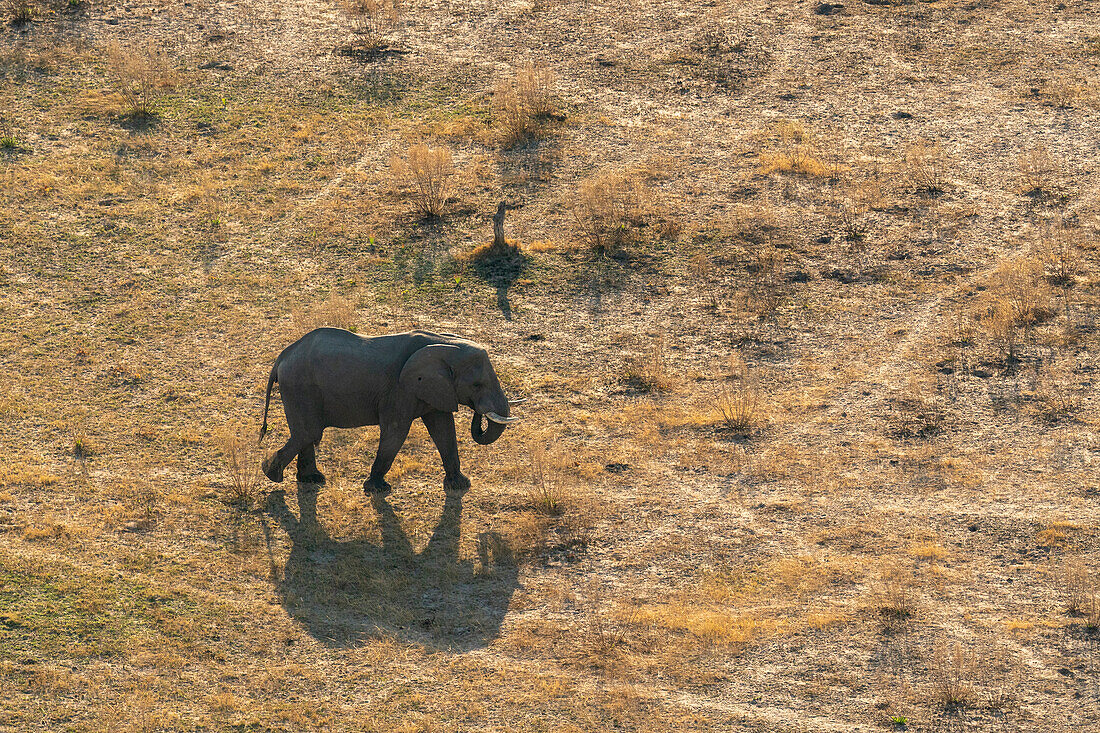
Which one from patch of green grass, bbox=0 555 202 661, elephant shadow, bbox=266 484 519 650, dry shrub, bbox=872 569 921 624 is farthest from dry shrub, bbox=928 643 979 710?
patch of green grass, bbox=0 555 202 661

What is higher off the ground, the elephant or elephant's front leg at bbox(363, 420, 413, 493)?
the elephant

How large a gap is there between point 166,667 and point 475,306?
950cm

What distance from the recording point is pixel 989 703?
15.0m

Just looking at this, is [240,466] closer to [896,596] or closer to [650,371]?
[650,371]

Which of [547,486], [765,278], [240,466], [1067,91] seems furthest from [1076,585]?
[1067,91]

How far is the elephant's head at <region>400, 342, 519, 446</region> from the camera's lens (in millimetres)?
18000

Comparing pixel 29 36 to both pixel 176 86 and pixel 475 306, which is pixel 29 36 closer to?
pixel 176 86

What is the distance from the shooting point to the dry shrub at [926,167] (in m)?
26.1

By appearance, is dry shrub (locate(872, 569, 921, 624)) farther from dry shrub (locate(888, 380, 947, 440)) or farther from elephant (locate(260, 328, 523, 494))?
elephant (locate(260, 328, 523, 494))

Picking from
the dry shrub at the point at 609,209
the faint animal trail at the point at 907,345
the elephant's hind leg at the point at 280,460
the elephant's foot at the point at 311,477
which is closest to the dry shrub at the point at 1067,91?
the faint animal trail at the point at 907,345

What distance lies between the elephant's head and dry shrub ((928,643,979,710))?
5.97 meters

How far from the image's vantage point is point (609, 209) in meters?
25.4

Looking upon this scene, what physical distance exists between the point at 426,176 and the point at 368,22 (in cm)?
846

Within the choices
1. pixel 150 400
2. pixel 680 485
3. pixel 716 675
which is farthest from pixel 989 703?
pixel 150 400
